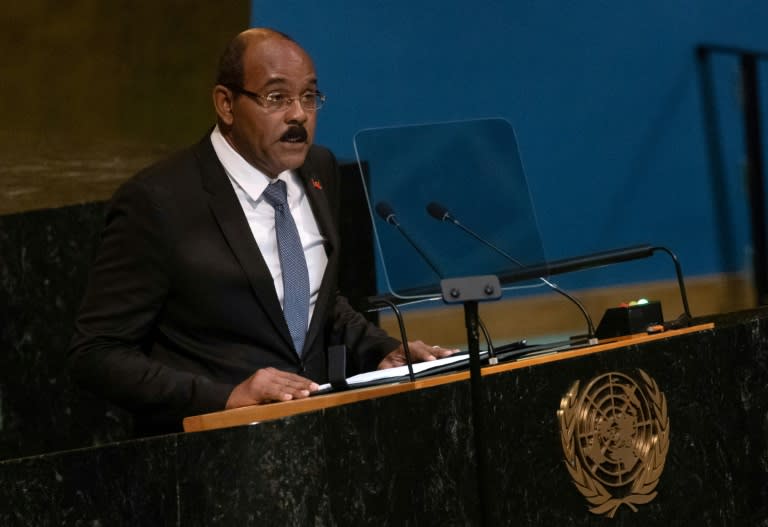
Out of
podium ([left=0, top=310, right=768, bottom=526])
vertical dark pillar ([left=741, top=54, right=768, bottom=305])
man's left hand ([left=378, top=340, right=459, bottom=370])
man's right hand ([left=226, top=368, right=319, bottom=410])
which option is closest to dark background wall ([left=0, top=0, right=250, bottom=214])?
man's left hand ([left=378, top=340, right=459, bottom=370])

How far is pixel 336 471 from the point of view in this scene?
6.06ft

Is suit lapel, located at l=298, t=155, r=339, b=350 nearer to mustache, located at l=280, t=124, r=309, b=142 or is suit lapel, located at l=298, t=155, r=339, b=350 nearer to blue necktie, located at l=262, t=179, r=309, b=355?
blue necktie, located at l=262, t=179, r=309, b=355

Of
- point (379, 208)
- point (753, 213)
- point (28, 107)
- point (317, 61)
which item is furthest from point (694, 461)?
point (753, 213)

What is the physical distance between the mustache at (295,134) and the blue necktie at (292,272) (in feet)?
0.36

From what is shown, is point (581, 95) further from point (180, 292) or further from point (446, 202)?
point (180, 292)

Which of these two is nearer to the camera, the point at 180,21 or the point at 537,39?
the point at 180,21

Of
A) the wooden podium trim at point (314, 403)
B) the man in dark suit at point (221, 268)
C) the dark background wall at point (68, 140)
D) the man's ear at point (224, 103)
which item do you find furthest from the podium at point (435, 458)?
the dark background wall at point (68, 140)

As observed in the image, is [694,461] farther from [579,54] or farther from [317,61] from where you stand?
[579,54]

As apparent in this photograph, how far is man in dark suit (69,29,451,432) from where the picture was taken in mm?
2396

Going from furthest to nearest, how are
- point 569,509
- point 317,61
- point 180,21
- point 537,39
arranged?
point 537,39 < point 317,61 < point 180,21 < point 569,509

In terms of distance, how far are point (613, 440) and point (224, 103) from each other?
41.5 inches

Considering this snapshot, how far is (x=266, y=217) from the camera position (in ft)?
8.43

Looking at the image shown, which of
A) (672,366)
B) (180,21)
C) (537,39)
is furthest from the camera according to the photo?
(537,39)

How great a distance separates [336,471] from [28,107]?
2.13 metres
